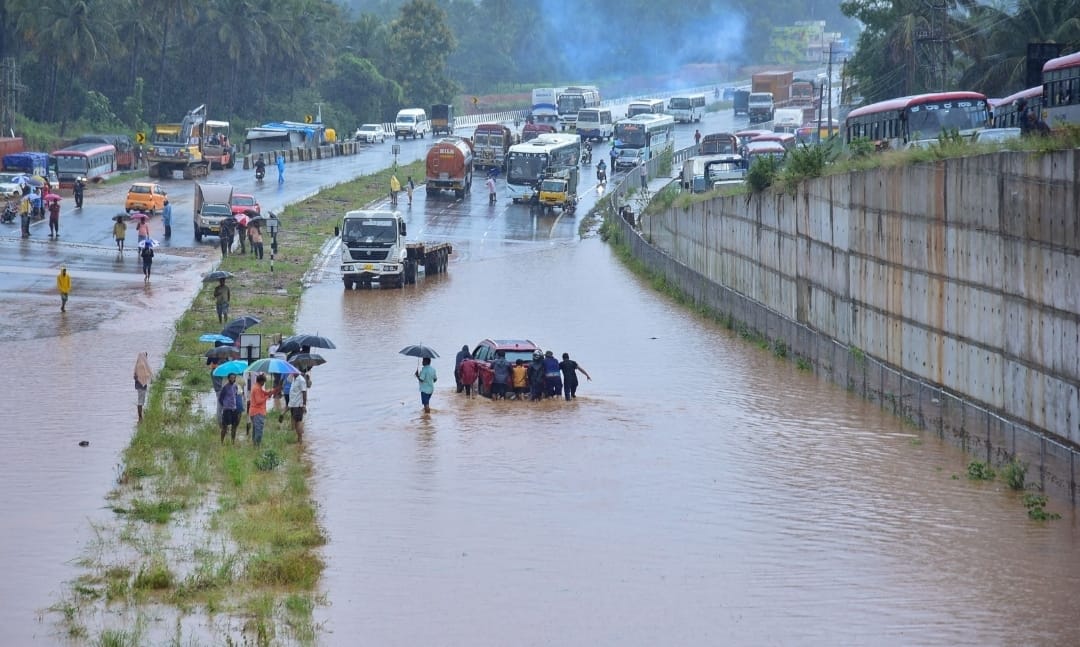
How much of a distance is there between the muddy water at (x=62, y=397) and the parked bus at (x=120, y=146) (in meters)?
30.6

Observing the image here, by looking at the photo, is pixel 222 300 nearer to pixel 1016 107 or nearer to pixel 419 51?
pixel 1016 107

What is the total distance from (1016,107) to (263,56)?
79690mm

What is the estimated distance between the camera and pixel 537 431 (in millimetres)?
29156

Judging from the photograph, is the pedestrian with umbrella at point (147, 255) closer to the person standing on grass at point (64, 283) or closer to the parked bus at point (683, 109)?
the person standing on grass at point (64, 283)

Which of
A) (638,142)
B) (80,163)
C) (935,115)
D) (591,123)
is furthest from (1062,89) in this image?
(591,123)

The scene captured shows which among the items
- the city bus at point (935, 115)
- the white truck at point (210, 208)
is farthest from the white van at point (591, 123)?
the city bus at point (935, 115)

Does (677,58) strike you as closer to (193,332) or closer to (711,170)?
(711,170)

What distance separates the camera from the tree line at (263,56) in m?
99.2

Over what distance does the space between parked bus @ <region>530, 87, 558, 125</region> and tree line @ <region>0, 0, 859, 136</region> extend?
55.0 feet

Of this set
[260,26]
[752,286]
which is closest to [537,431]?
[752,286]

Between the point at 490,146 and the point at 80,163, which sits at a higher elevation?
the point at 490,146

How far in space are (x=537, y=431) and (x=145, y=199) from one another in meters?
39.8

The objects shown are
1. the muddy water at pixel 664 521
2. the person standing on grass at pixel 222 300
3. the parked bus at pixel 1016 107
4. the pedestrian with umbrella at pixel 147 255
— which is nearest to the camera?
the muddy water at pixel 664 521

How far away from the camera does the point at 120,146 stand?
89812 millimetres
